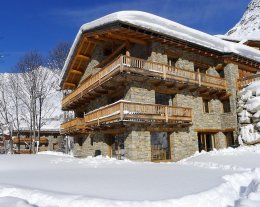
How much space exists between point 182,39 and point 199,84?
353cm

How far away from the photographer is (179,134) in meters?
18.9

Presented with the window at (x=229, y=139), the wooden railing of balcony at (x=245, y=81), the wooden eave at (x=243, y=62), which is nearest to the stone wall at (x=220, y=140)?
the window at (x=229, y=139)

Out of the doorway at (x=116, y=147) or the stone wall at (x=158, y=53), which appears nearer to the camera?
the stone wall at (x=158, y=53)

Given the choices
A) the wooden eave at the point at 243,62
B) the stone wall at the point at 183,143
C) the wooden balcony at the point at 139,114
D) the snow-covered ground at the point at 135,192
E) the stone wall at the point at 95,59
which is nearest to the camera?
the snow-covered ground at the point at 135,192

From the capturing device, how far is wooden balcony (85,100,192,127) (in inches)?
611

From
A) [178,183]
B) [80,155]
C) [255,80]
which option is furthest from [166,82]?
[80,155]

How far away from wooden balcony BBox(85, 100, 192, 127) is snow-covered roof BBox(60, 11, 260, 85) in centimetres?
500

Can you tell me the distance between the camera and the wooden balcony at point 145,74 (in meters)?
16.2

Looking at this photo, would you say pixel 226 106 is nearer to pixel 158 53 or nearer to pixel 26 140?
pixel 158 53

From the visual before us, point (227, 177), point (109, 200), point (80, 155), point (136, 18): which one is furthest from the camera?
point (80, 155)

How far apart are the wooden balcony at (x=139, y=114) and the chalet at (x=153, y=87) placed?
57 millimetres

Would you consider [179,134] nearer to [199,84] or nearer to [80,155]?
[199,84]

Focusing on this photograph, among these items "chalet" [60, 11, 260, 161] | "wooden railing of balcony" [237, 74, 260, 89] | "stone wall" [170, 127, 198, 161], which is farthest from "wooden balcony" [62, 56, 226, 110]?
"stone wall" [170, 127, 198, 161]

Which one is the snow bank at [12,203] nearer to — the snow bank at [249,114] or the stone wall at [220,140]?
the snow bank at [249,114]
